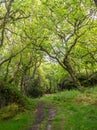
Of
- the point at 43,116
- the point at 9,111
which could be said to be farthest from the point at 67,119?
the point at 9,111

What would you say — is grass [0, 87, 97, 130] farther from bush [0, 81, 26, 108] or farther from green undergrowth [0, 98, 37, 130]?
bush [0, 81, 26, 108]

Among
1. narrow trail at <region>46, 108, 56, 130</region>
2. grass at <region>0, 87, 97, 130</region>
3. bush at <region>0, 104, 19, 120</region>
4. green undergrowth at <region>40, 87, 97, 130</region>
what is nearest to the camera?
green undergrowth at <region>40, 87, 97, 130</region>

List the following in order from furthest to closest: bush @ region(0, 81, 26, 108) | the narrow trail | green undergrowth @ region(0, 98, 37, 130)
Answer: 1. bush @ region(0, 81, 26, 108)
2. green undergrowth @ region(0, 98, 37, 130)
3. the narrow trail

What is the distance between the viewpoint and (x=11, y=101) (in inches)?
959

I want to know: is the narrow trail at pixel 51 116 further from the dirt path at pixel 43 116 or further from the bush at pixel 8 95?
the bush at pixel 8 95

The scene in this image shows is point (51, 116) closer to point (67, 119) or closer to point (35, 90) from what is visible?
point (67, 119)

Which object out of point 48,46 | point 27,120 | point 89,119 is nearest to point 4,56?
point 48,46

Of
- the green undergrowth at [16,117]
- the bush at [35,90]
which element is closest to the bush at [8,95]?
the green undergrowth at [16,117]

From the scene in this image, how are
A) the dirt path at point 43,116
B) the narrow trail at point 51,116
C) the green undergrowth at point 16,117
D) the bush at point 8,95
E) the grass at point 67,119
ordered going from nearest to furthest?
1. the grass at point 67,119
2. the narrow trail at point 51,116
3. the dirt path at point 43,116
4. the green undergrowth at point 16,117
5. the bush at point 8,95

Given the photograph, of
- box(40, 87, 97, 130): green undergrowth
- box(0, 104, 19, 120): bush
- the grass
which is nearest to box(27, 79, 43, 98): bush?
box(40, 87, 97, 130): green undergrowth

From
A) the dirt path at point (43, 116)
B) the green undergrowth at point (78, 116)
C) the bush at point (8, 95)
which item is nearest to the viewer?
the green undergrowth at point (78, 116)

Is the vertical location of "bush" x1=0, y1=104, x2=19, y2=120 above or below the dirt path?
above

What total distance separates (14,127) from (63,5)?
36.0 feet

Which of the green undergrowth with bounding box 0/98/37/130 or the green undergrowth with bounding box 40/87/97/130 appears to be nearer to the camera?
the green undergrowth with bounding box 40/87/97/130
